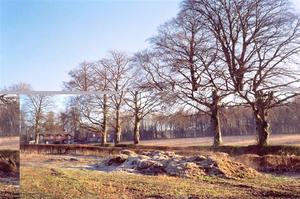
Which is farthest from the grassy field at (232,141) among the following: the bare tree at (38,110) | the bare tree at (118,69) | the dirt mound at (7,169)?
the bare tree at (118,69)

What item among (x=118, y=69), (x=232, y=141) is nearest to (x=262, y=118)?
(x=232, y=141)

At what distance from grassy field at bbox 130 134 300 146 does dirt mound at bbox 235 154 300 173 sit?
156mm

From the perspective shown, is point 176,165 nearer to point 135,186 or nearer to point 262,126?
point 135,186

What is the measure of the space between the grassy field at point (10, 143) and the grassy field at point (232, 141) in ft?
4.97

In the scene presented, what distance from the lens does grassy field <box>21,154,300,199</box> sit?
455 centimetres

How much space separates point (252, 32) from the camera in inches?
356

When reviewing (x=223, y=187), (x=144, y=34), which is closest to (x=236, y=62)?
(x=144, y=34)

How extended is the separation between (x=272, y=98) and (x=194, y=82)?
2234mm

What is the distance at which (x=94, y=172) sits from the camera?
4910 mm

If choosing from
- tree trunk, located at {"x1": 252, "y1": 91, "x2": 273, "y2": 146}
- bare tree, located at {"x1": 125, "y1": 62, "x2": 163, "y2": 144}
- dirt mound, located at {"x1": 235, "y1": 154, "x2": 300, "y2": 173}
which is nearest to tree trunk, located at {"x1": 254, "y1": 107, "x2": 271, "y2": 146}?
tree trunk, located at {"x1": 252, "y1": 91, "x2": 273, "y2": 146}

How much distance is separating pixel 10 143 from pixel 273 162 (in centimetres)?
312

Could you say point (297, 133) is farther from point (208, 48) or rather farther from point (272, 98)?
point (208, 48)

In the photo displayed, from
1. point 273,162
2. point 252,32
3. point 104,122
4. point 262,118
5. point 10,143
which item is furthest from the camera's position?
point 252,32

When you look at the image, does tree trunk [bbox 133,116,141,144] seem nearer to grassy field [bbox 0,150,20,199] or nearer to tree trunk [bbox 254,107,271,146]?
tree trunk [bbox 254,107,271,146]
